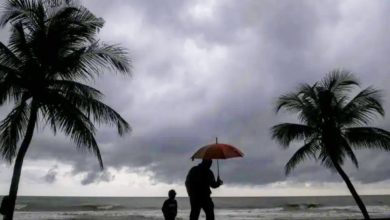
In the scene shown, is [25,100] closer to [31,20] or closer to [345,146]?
[31,20]

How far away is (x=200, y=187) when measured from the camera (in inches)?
367

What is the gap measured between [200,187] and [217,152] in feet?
2.61

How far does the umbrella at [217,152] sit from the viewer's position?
9648 mm

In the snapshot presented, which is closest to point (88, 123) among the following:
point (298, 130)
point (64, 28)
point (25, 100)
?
point (25, 100)

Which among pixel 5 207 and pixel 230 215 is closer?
pixel 5 207

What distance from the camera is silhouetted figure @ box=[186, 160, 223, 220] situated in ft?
30.6

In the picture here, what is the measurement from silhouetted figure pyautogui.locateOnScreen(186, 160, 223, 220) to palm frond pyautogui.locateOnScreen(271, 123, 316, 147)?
378 inches

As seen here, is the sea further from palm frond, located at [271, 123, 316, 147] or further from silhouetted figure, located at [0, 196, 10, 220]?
silhouetted figure, located at [0, 196, 10, 220]

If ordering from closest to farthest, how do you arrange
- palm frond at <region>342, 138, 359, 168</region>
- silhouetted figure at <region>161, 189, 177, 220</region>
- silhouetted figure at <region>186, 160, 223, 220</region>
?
1. silhouetted figure at <region>186, 160, 223, 220</region>
2. silhouetted figure at <region>161, 189, 177, 220</region>
3. palm frond at <region>342, 138, 359, 168</region>

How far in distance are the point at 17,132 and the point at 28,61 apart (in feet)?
6.09

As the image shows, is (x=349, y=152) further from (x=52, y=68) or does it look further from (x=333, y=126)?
(x=52, y=68)

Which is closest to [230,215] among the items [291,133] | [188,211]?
[188,211]

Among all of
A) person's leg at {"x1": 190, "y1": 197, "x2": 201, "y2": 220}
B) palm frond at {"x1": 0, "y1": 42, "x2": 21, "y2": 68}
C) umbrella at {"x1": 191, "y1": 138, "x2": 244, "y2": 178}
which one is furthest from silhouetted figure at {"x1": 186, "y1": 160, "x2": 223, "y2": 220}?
palm frond at {"x1": 0, "y1": 42, "x2": 21, "y2": 68}

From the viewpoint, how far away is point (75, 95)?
13.2 m
